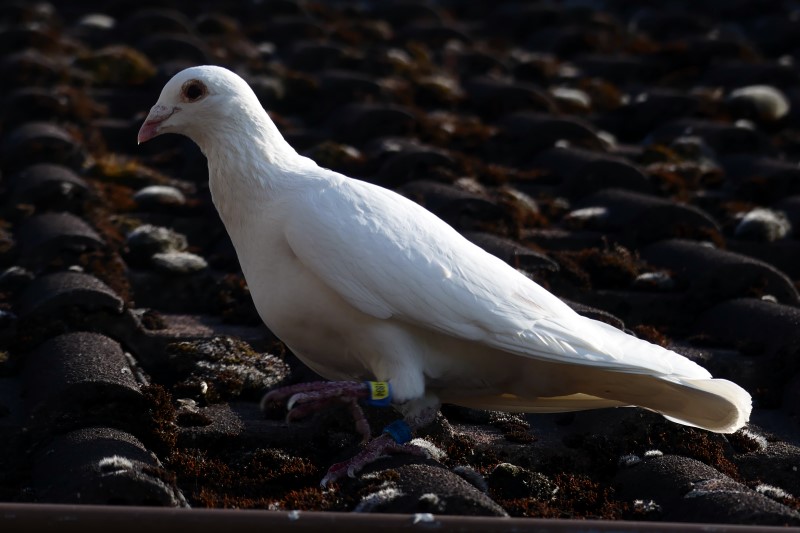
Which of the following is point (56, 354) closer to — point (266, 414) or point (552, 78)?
point (266, 414)

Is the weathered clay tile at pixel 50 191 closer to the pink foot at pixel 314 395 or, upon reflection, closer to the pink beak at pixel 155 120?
the pink beak at pixel 155 120

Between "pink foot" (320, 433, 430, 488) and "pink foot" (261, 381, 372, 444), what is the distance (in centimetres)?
16

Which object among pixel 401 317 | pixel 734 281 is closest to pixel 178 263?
pixel 401 317

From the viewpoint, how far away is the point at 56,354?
3.64 meters

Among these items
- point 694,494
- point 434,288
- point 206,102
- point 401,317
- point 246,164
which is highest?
point 206,102

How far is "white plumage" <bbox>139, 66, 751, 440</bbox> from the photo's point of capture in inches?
136

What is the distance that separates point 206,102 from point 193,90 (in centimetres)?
6

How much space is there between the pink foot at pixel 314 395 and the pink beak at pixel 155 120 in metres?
1.04

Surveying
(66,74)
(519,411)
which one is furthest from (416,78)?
(519,411)

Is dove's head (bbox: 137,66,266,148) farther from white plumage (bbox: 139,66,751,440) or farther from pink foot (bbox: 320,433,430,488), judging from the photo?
pink foot (bbox: 320,433,430,488)

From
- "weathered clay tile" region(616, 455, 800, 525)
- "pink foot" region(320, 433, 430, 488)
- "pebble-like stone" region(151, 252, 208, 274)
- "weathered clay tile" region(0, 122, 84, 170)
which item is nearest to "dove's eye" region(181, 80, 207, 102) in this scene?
"pebble-like stone" region(151, 252, 208, 274)

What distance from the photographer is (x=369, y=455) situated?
10.8 ft

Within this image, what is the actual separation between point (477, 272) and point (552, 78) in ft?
14.0

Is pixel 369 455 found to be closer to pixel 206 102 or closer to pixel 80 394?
pixel 80 394
